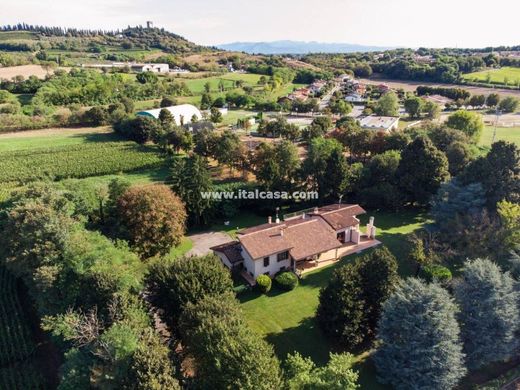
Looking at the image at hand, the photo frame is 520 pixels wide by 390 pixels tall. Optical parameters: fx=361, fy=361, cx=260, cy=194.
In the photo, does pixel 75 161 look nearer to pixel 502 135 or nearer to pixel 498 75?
pixel 502 135

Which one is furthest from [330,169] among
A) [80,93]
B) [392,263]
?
[80,93]

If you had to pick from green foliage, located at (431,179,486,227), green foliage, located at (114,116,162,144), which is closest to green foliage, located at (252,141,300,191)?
green foliage, located at (431,179,486,227)

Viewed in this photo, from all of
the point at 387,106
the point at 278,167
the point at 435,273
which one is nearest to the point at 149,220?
the point at 278,167

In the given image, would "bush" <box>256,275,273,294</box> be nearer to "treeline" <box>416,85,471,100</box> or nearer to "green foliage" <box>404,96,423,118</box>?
"green foliage" <box>404,96,423,118</box>

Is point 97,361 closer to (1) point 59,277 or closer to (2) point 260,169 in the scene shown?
(1) point 59,277

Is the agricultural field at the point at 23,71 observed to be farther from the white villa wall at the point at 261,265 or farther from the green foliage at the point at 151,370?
the green foliage at the point at 151,370

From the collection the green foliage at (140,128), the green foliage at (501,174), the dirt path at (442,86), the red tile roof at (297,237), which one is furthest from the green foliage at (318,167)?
the dirt path at (442,86)
